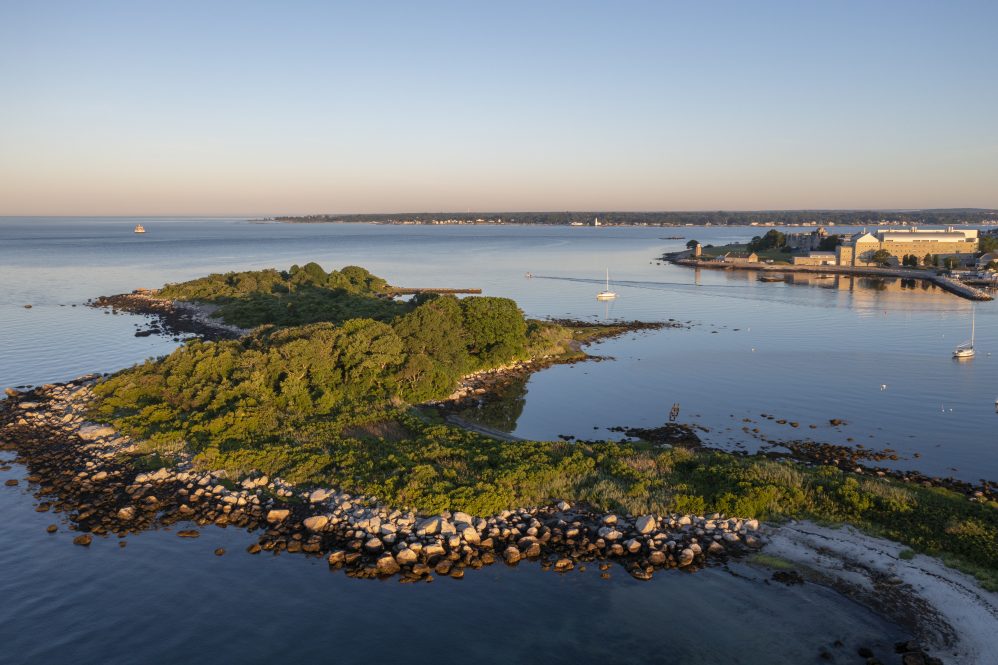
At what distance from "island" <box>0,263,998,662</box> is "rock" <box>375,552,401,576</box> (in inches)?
2.1

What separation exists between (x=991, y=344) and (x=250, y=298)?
65.4m

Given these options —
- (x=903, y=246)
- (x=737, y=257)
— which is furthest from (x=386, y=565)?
(x=903, y=246)

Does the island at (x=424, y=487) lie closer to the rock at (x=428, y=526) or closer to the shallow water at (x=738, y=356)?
the rock at (x=428, y=526)

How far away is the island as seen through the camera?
17734 mm

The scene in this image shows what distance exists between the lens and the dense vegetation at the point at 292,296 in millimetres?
51375

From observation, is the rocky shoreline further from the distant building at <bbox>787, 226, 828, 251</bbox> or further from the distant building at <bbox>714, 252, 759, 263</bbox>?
the distant building at <bbox>787, 226, 828, 251</bbox>

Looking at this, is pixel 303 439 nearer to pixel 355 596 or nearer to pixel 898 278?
pixel 355 596

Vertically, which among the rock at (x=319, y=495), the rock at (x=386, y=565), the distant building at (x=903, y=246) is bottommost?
the rock at (x=386, y=565)

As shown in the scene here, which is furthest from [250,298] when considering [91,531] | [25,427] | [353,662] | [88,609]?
[353,662]

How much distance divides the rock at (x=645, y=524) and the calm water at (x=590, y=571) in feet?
6.79

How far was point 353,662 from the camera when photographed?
14281 mm

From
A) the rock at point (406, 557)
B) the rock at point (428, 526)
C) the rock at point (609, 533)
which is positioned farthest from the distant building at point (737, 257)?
the rock at point (406, 557)

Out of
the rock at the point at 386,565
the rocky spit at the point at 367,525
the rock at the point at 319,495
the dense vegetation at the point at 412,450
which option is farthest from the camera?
the rock at the point at 319,495

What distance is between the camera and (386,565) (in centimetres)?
1742
